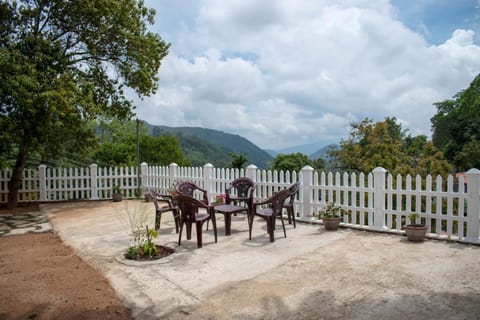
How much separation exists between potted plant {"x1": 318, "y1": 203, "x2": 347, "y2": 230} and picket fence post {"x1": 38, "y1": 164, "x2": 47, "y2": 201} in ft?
30.1

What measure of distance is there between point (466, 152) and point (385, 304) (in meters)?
26.6

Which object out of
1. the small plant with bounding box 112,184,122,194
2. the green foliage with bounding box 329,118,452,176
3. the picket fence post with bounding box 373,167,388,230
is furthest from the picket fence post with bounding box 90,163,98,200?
the green foliage with bounding box 329,118,452,176

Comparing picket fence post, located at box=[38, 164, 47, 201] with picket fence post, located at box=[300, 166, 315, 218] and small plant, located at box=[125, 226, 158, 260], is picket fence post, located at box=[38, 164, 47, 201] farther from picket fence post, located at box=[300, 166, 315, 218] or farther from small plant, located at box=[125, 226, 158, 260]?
picket fence post, located at box=[300, 166, 315, 218]

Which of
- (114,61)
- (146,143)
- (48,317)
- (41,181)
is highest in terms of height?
(114,61)

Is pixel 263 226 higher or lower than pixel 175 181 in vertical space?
lower

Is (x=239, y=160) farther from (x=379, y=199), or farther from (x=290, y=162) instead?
(x=379, y=199)

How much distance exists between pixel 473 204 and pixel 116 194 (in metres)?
9.92

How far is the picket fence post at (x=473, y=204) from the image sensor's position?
214 inches

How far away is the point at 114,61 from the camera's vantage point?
11.4m

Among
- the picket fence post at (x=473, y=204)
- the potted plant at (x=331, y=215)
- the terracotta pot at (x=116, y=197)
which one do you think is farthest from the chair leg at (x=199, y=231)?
the terracotta pot at (x=116, y=197)

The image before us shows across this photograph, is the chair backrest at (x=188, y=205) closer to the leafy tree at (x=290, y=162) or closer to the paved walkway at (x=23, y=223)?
the paved walkway at (x=23, y=223)

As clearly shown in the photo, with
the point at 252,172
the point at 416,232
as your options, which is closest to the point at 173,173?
the point at 252,172

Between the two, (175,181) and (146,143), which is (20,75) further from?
(146,143)

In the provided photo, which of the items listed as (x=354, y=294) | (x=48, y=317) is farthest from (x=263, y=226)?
(x=48, y=317)
